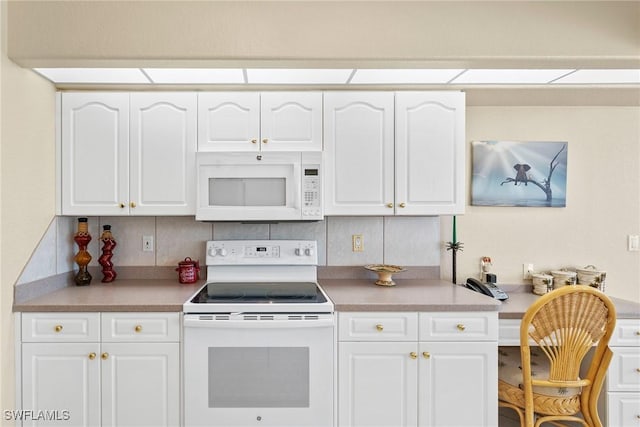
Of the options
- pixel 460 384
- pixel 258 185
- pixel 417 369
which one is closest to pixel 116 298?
pixel 258 185

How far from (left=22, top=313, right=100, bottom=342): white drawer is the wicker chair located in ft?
6.60

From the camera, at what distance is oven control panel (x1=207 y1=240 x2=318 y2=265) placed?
2.47 meters

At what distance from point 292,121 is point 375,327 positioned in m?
1.21

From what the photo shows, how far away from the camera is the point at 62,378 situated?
1919 millimetres

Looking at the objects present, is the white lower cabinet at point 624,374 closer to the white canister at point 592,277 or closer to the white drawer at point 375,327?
the white canister at point 592,277

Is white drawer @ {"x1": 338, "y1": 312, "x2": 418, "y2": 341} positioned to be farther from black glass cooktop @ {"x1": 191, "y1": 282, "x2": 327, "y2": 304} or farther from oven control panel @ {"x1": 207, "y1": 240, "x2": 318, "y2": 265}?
oven control panel @ {"x1": 207, "y1": 240, "x2": 318, "y2": 265}

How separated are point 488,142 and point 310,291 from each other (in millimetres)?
1505

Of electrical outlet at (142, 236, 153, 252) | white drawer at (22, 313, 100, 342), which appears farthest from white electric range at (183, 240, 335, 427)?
electrical outlet at (142, 236, 153, 252)

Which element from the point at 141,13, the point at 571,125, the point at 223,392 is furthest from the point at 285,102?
the point at 571,125

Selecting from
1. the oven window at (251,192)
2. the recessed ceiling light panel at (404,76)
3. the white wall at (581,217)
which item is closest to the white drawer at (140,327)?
the oven window at (251,192)

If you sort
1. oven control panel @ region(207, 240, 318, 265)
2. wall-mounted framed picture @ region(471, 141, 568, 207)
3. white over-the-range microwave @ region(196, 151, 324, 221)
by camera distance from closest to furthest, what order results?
white over-the-range microwave @ region(196, 151, 324, 221) → oven control panel @ region(207, 240, 318, 265) → wall-mounted framed picture @ region(471, 141, 568, 207)

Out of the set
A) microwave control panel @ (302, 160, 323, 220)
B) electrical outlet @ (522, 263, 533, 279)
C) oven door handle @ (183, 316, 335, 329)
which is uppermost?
microwave control panel @ (302, 160, 323, 220)

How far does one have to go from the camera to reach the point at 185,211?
229cm

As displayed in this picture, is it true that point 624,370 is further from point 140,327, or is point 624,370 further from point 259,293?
point 140,327
